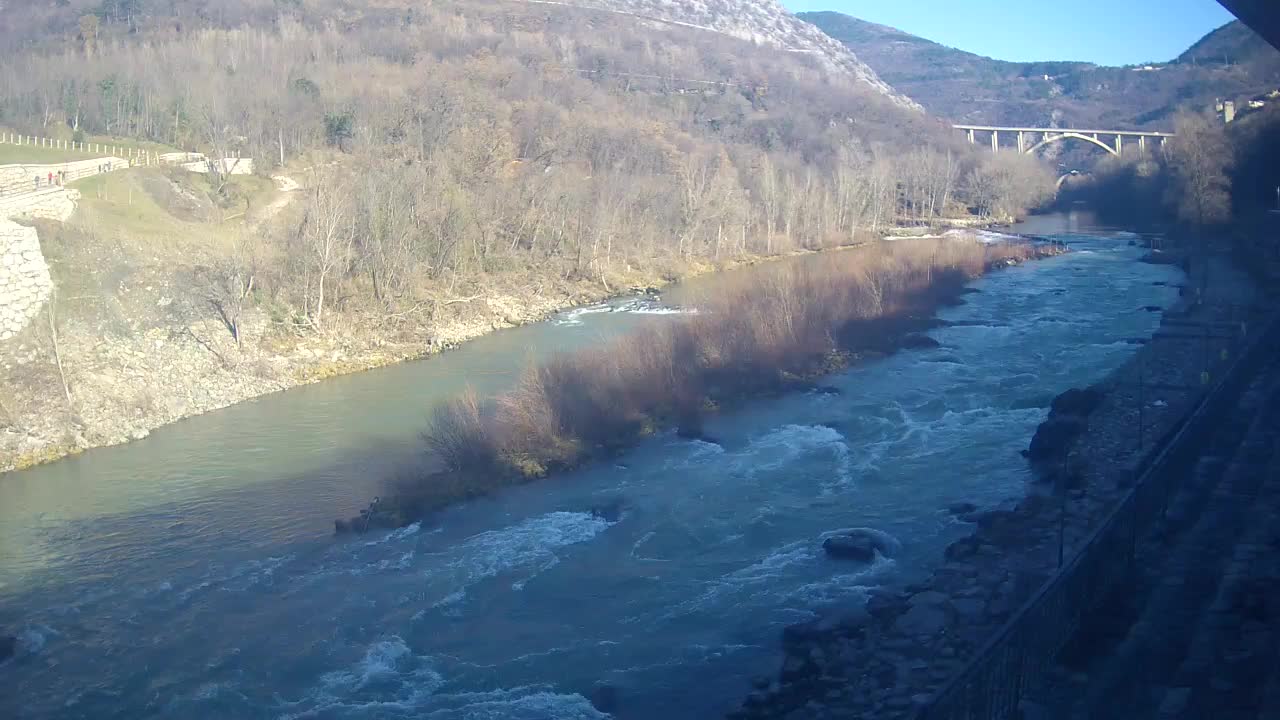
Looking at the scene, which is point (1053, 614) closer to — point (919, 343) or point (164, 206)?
point (919, 343)

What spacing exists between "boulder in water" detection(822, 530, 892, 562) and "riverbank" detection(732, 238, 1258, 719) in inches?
23.2

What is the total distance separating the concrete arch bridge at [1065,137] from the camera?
5303 cm

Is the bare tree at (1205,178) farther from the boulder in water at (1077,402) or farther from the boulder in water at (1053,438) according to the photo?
the boulder in water at (1053,438)

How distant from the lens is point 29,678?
7.61 meters

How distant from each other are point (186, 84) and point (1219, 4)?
3021 cm

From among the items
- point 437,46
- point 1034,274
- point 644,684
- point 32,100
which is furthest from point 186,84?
point 644,684

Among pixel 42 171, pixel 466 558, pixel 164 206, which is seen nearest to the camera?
pixel 466 558

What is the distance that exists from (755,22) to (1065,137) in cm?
3405

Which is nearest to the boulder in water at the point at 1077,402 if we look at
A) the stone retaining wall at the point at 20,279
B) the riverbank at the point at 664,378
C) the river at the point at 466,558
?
the river at the point at 466,558

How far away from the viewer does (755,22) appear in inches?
3344

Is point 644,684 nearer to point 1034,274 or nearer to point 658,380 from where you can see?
point 658,380

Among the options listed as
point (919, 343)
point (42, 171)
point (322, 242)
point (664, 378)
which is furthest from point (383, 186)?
point (919, 343)

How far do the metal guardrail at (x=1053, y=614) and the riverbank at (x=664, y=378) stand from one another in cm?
644

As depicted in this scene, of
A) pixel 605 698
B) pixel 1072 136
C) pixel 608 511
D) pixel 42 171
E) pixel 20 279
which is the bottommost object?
pixel 605 698
